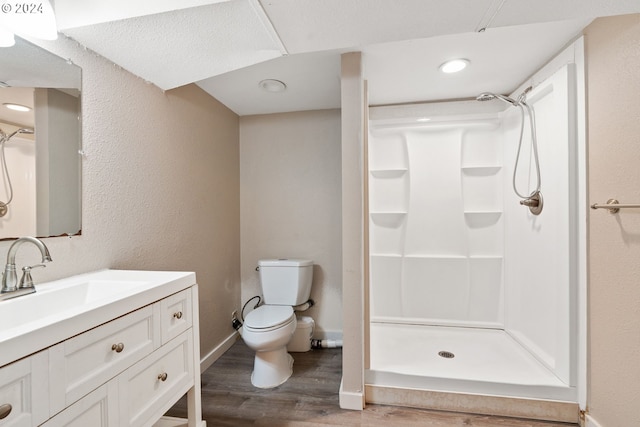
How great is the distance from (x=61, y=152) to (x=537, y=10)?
201cm

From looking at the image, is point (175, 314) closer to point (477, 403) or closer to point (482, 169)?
point (477, 403)

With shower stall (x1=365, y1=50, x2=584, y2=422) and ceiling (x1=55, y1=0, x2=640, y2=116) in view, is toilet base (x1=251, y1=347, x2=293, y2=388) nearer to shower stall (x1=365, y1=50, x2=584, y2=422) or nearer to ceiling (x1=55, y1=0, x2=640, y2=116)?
shower stall (x1=365, y1=50, x2=584, y2=422)

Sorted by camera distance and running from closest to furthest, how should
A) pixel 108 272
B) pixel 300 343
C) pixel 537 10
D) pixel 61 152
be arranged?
pixel 537 10
pixel 61 152
pixel 108 272
pixel 300 343

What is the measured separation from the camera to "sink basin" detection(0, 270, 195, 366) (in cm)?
66

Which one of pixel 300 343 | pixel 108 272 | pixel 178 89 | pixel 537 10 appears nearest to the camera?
pixel 537 10

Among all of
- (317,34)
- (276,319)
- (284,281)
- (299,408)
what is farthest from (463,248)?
(317,34)

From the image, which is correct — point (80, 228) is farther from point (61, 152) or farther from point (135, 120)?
point (135, 120)

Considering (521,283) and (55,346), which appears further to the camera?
(521,283)

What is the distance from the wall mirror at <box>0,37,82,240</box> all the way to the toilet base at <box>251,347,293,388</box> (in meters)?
1.32

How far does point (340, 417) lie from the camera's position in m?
1.54

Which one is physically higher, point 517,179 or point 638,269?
point 517,179

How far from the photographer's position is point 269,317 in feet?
6.30

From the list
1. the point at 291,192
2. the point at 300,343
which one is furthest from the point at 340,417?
the point at 291,192

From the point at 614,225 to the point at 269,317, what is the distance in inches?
76.2
